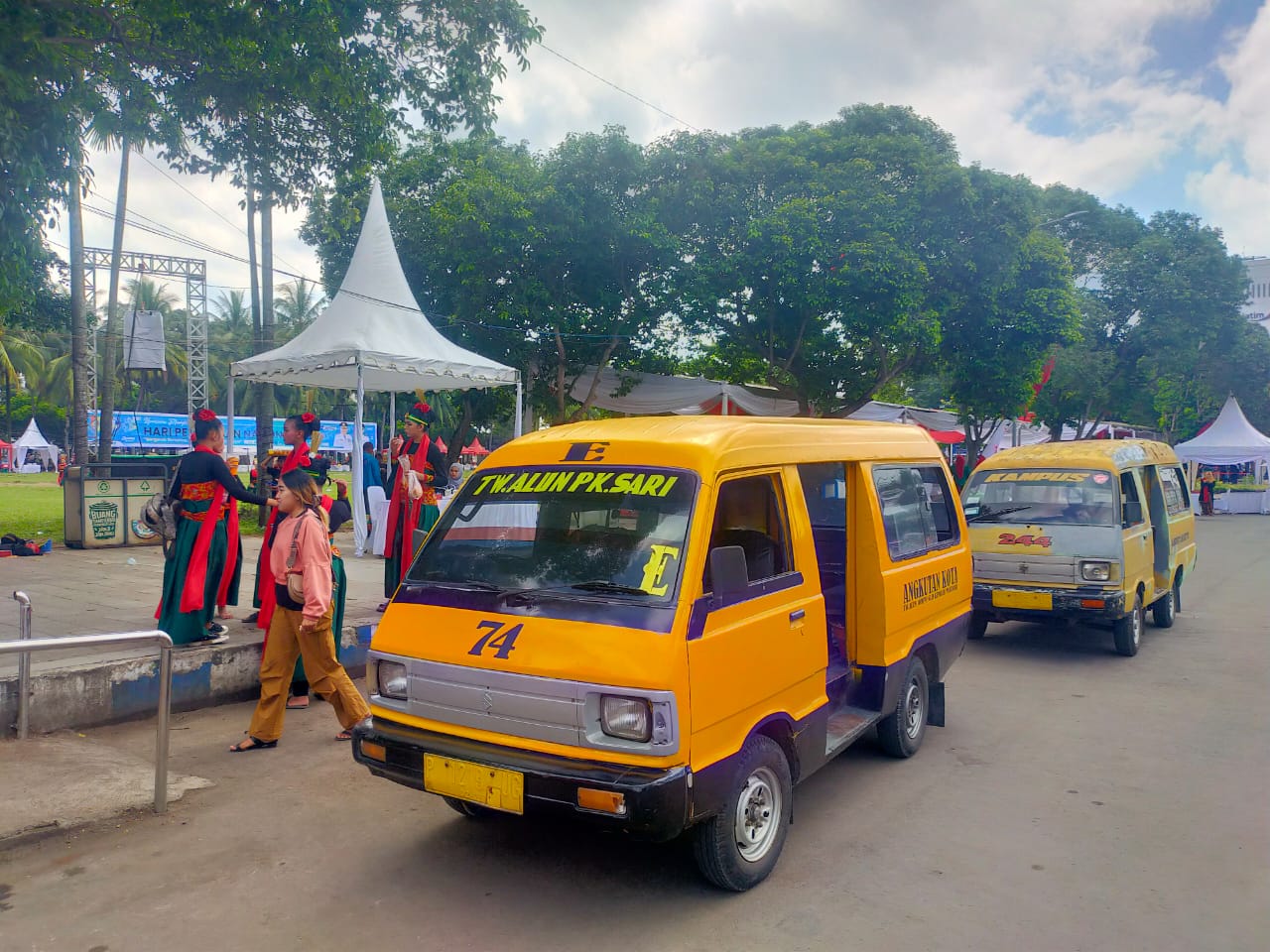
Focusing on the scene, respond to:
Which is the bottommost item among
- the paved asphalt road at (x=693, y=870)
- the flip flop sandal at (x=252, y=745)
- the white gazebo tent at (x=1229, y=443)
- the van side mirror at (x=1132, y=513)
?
the paved asphalt road at (x=693, y=870)

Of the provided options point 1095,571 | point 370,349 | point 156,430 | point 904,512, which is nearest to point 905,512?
point 904,512

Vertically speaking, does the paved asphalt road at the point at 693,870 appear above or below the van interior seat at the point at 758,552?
below

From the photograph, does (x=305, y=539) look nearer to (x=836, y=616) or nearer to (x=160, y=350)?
(x=836, y=616)

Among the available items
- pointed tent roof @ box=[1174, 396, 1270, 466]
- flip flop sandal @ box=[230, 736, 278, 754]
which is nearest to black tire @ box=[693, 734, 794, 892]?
flip flop sandal @ box=[230, 736, 278, 754]

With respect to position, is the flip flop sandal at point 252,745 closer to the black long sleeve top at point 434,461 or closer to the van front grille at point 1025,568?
the black long sleeve top at point 434,461

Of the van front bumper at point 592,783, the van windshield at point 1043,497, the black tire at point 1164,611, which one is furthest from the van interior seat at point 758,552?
the black tire at point 1164,611

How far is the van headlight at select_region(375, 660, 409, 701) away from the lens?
13.3 feet

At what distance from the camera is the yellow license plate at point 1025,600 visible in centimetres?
845

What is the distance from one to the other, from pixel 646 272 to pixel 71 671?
48.5ft

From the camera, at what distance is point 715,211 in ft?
61.9

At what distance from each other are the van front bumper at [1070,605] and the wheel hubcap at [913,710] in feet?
8.17

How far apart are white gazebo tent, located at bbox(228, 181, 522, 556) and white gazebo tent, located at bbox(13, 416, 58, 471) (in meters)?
44.0

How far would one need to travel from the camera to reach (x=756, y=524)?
443cm

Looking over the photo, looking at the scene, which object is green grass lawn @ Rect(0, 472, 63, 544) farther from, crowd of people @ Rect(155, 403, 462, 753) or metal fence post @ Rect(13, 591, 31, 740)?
metal fence post @ Rect(13, 591, 31, 740)
